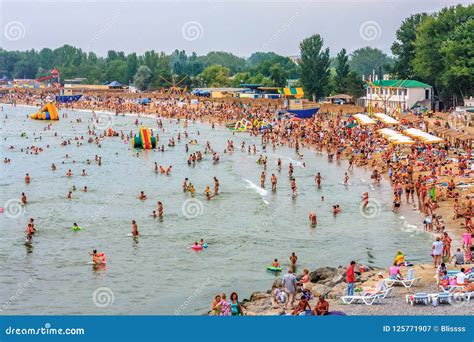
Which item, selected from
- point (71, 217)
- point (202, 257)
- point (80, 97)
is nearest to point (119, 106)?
point (80, 97)

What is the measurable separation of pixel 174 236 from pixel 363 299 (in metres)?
14.3

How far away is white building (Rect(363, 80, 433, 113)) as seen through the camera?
84938 mm

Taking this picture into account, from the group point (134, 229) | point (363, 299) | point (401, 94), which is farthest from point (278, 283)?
point (401, 94)

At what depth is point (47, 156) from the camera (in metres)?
65.9

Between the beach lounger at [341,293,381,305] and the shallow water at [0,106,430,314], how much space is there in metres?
4.70

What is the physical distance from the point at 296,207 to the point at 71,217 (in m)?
11.9

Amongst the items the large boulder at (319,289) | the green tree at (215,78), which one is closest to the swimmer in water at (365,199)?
the large boulder at (319,289)

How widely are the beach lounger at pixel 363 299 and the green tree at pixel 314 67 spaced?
88149 mm

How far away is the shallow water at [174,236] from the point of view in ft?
84.2

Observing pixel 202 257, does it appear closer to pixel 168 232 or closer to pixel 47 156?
pixel 168 232

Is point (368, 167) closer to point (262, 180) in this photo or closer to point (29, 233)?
point (262, 180)

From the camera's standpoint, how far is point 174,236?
3366 centimetres

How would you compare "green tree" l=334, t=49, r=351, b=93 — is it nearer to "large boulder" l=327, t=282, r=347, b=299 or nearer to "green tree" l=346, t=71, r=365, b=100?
"green tree" l=346, t=71, r=365, b=100

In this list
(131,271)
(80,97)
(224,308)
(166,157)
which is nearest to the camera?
(224,308)
